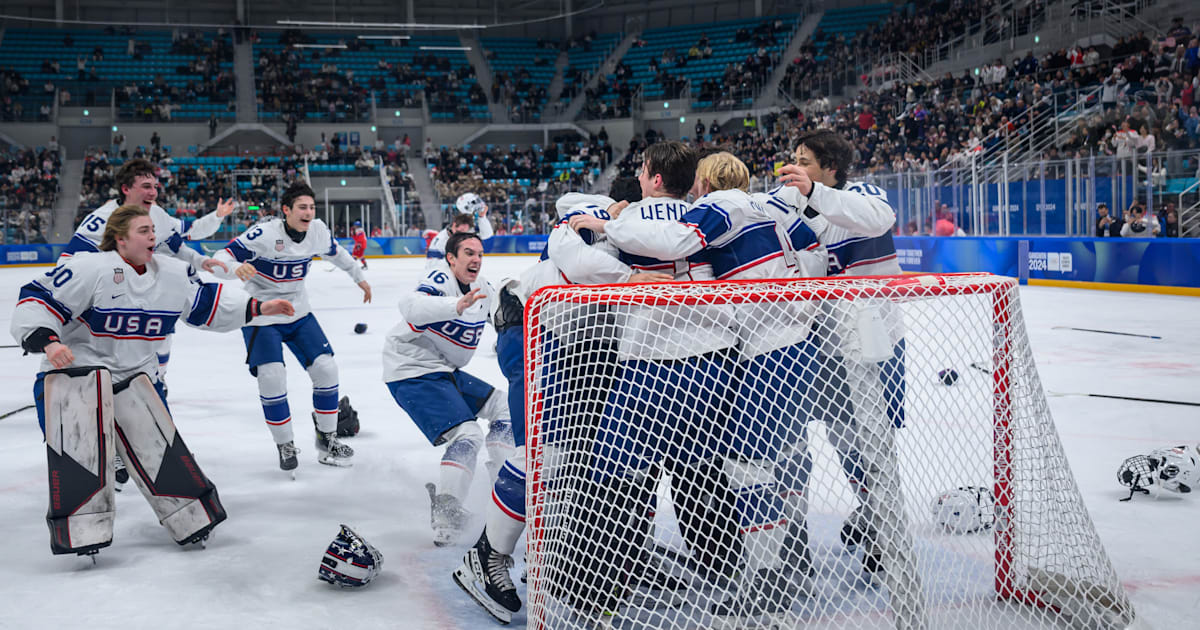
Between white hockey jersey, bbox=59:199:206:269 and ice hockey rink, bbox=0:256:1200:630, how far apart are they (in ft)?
3.64

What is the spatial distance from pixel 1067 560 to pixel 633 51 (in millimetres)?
37632

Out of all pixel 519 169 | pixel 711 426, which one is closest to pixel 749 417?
pixel 711 426

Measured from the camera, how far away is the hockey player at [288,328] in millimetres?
5352

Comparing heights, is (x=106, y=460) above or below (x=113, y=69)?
below

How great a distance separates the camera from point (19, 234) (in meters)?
23.9

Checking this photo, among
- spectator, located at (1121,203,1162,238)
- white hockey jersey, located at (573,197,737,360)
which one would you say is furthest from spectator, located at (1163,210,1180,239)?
white hockey jersey, located at (573,197,737,360)

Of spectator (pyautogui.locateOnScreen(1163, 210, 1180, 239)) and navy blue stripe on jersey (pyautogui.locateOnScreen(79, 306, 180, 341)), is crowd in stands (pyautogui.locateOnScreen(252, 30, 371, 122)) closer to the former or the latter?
spectator (pyautogui.locateOnScreen(1163, 210, 1180, 239))

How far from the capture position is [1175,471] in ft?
14.1

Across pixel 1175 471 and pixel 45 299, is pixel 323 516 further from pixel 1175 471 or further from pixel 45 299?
pixel 1175 471

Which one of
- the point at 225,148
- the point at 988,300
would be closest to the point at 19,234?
the point at 225,148

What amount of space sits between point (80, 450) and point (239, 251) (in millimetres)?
Result: 2259

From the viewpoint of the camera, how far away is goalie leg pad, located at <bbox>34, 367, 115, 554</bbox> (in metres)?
3.81

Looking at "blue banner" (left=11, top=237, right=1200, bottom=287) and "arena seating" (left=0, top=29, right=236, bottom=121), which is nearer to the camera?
"blue banner" (left=11, top=237, right=1200, bottom=287)

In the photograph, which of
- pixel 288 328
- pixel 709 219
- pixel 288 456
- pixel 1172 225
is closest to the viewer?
pixel 709 219
